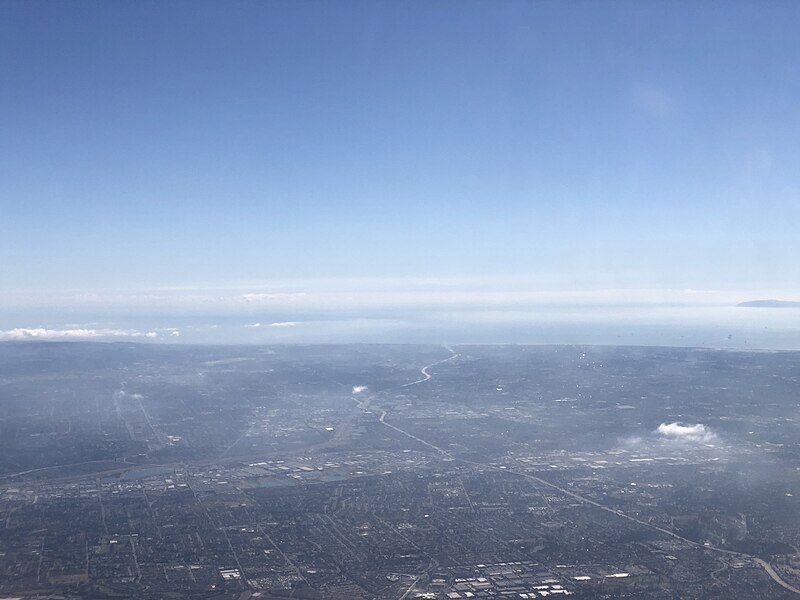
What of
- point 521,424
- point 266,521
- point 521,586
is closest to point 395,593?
point 521,586

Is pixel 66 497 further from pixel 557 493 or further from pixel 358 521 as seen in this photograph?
pixel 557 493

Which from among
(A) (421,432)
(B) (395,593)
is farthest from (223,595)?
(A) (421,432)

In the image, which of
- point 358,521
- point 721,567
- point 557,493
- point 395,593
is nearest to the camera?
point 395,593

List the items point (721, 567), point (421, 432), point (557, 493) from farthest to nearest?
point (421, 432), point (557, 493), point (721, 567)

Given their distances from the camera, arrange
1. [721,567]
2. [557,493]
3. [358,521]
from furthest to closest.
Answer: [557,493], [358,521], [721,567]

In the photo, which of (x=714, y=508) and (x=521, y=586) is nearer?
(x=521, y=586)

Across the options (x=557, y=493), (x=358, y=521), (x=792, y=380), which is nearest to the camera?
(x=358, y=521)

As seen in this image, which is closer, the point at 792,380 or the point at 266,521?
the point at 266,521

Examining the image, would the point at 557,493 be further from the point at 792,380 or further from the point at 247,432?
the point at 792,380
